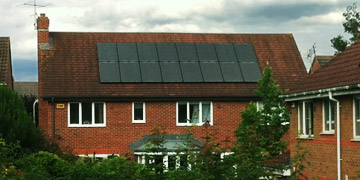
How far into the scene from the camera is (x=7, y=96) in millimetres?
37969

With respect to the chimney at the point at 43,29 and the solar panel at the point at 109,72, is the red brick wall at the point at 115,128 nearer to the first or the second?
the solar panel at the point at 109,72

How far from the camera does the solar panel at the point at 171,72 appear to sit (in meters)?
46.2

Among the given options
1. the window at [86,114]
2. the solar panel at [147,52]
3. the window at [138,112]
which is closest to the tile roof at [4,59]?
the window at [86,114]

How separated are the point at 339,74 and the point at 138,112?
16.7 metres

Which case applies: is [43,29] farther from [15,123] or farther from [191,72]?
[15,123]

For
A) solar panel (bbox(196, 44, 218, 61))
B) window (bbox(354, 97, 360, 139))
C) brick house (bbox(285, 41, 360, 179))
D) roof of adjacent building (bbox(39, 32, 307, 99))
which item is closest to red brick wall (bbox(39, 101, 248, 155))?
roof of adjacent building (bbox(39, 32, 307, 99))

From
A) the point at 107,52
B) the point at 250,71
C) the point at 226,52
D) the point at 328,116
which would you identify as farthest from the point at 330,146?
the point at 107,52

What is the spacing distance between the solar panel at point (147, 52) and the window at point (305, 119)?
15105 millimetres

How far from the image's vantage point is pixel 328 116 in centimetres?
3106

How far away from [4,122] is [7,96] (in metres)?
1.55

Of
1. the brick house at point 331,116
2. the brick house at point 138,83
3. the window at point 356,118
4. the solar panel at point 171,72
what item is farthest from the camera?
the solar panel at point 171,72

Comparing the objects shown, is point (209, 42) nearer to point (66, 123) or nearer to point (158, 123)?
point (158, 123)

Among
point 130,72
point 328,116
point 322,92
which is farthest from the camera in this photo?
point 130,72

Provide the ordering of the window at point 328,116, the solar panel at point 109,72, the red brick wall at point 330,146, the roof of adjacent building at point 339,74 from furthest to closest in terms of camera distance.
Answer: the solar panel at point 109,72
the window at point 328,116
the roof of adjacent building at point 339,74
the red brick wall at point 330,146
